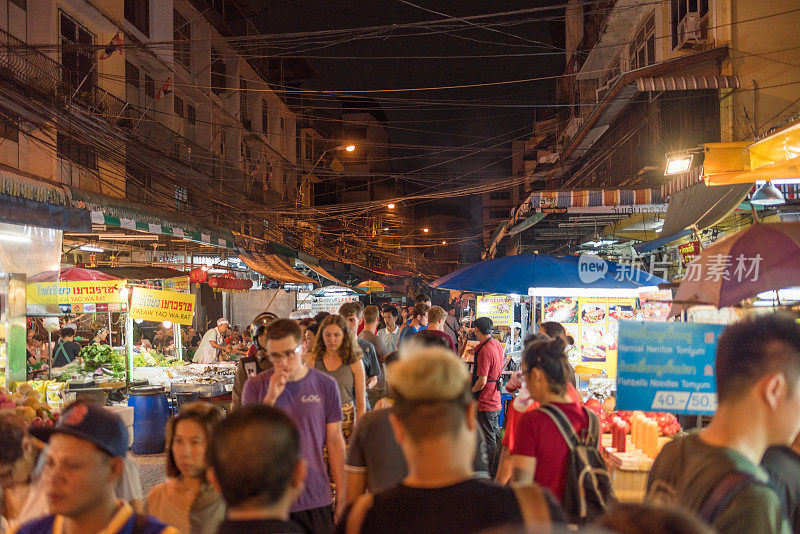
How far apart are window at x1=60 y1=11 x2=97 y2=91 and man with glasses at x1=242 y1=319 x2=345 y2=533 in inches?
679

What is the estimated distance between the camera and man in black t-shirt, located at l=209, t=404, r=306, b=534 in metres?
2.13

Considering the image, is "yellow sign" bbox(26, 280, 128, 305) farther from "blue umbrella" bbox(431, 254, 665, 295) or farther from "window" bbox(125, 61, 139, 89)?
"window" bbox(125, 61, 139, 89)

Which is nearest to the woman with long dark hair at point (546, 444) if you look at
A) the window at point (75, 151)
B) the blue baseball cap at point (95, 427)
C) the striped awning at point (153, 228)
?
the blue baseball cap at point (95, 427)

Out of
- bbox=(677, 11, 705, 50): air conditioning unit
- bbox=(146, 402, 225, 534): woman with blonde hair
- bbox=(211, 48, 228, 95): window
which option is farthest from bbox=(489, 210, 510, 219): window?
bbox=(146, 402, 225, 534): woman with blonde hair

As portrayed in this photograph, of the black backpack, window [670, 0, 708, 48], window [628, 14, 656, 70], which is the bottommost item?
the black backpack

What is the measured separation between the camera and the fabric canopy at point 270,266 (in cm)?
1845

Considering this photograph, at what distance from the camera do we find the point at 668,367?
483 cm

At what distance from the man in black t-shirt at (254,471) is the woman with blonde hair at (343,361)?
3836 millimetres

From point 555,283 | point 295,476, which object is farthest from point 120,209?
point 295,476

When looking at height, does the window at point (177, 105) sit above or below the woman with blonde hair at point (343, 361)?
above

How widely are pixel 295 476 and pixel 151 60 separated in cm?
2557

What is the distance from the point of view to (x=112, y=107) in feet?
69.9

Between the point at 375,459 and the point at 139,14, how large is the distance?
24.6m

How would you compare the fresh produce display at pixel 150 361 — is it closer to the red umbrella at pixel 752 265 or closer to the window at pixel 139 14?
the red umbrella at pixel 752 265
